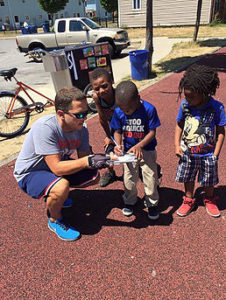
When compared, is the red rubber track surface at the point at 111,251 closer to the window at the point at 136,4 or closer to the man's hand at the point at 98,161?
the man's hand at the point at 98,161

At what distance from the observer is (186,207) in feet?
9.10

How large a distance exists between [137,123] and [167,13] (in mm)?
24149

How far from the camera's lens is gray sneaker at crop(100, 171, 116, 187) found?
340cm

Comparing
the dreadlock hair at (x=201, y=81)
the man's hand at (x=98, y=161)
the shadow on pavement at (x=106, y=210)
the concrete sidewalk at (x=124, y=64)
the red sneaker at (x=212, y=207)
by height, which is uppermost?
the dreadlock hair at (x=201, y=81)

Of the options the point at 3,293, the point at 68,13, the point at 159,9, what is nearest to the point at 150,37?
the point at 3,293

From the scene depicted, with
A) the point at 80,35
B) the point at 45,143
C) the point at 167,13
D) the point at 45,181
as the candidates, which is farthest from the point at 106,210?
the point at 167,13

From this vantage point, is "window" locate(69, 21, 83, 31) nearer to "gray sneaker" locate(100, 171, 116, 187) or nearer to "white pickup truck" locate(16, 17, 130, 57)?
"white pickup truck" locate(16, 17, 130, 57)

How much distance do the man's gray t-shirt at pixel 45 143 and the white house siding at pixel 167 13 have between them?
23340 mm

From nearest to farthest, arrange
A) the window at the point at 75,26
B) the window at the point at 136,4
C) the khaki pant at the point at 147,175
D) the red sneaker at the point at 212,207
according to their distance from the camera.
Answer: the khaki pant at the point at 147,175
the red sneaker at the point at 212,207
the window at the point at 75,26
the window at the point at 136,4

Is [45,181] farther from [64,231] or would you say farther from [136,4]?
[136,4]

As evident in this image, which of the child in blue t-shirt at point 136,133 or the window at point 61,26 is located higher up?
the window at point 61,26

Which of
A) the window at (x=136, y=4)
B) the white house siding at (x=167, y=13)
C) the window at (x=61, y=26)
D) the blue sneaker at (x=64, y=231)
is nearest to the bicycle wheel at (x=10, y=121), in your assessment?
the blue sneaker at (x=64, y=231)

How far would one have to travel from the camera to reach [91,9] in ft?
169

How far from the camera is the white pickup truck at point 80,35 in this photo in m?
11.8
